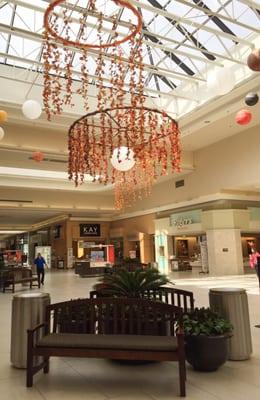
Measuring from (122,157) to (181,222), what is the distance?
14137 millimetres

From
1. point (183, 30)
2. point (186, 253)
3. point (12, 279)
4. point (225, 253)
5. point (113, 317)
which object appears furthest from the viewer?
point (186, 253)

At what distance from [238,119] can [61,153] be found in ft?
28.4

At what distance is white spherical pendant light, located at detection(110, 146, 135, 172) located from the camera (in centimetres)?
782

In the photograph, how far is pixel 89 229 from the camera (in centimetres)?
2950

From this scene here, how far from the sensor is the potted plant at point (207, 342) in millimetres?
3631

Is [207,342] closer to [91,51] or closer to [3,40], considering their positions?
[91,51]

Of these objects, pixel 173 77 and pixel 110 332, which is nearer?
pixel 110 332

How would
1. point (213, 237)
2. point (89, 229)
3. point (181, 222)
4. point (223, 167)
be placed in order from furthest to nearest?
point (89, 229) → point (181, 222) → point (213, 237) → point (223, 167)

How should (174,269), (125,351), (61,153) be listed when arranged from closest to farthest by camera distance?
(125,351), (61,153), (174,269)

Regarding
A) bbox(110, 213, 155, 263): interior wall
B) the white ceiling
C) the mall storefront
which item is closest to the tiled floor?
the white ceiling

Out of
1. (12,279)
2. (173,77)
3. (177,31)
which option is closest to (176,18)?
(177,31)

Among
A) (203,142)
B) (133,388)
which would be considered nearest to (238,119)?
(133,388)

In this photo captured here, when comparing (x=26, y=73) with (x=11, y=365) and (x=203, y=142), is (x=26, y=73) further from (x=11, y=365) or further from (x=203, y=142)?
(x=11, y=365)

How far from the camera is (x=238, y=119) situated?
8.34 meters
